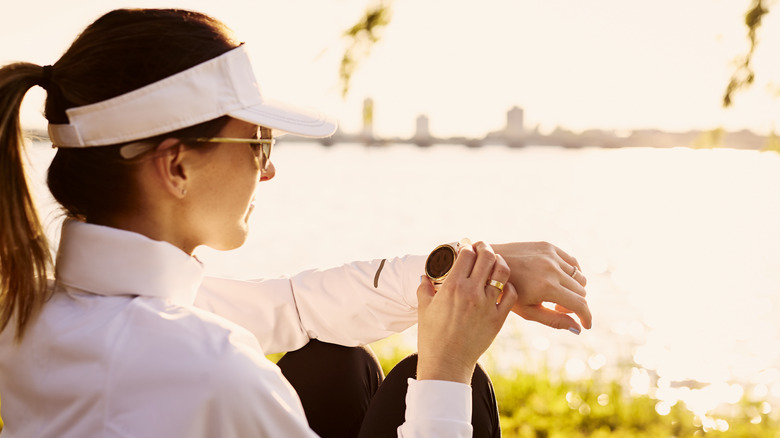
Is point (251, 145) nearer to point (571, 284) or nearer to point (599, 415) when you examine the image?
point (571, 284)

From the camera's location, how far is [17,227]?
1361 millimetres

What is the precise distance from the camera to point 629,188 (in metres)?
48.9

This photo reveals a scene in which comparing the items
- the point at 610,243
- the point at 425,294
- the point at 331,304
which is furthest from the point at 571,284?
the point at 610,243

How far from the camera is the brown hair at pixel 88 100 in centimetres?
136

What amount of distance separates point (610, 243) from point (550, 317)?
20.6 metres

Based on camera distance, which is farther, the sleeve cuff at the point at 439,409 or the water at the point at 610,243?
the water at the point at 610,243

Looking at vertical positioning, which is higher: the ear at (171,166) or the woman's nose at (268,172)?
the ear at (171,166)

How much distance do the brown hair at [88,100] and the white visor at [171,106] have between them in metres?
0.03

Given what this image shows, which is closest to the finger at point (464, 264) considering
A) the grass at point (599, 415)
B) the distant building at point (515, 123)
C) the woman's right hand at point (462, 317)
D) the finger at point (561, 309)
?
the woman's right hand at point (462, 317)

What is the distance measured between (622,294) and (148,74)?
501 inches

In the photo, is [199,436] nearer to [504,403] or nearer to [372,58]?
[372,58]

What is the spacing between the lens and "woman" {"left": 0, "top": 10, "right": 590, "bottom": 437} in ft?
3.94

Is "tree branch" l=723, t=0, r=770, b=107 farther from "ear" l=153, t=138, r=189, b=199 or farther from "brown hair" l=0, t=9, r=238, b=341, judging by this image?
"ear" l=153, t=138, r=189, b=199

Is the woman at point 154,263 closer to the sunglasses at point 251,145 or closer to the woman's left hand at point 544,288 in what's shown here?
the sunglasses at point 251,145
